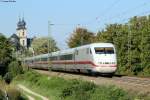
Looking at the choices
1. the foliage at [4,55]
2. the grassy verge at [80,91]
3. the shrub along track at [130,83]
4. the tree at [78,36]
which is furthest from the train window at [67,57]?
the tree at [78,36]

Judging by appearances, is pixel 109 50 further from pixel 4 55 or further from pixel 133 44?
pixel 4 55

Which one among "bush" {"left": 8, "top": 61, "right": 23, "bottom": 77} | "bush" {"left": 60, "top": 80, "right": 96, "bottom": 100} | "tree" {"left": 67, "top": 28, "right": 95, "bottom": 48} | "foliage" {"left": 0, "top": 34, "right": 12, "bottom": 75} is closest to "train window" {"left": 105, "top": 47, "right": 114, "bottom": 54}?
"bush" {"left": 60, "top": 80, "right": 96, "bottom": 100}

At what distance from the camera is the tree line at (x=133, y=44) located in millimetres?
77500

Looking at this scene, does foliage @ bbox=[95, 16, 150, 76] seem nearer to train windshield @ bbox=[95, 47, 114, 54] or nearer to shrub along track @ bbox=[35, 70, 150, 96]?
train windshield @ bbox=[95, 47, 114, 54]

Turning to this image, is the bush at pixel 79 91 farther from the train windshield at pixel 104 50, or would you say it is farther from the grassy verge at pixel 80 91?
the train windshield at pixel 104 50

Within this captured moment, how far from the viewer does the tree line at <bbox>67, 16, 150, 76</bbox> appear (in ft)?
254

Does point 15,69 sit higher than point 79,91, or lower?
higher

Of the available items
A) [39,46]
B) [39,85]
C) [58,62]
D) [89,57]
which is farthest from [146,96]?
[39,46]

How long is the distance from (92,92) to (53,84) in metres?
18.9

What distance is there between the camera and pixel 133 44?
3236 inches

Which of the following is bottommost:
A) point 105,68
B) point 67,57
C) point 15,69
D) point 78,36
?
point 105,68

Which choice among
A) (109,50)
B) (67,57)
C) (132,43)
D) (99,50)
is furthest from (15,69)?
(109,50)

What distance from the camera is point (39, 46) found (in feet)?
648

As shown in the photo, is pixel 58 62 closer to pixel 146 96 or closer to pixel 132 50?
pixel 132 50
